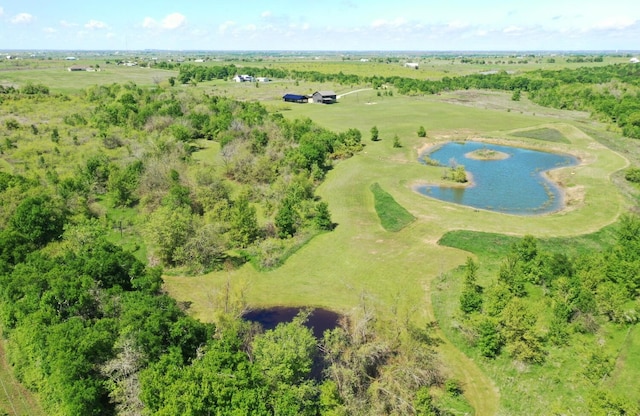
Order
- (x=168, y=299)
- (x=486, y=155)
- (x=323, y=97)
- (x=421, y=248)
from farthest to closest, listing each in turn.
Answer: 1. (x=323, y=97)
2. (x=486, y=155)
3. (x=421, y=248)
4. (x=168, y=299)

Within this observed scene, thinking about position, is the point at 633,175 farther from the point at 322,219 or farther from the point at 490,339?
the point at 490,339

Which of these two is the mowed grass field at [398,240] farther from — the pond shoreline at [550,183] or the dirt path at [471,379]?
the pond shoreline at [550,183]

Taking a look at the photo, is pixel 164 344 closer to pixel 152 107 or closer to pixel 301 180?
pixel 301 180

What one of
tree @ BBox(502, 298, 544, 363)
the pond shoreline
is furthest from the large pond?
tree @ BBox(502, 298, 544, 363)

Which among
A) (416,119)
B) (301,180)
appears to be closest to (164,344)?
(301,180)

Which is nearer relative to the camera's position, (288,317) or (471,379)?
(471,379)

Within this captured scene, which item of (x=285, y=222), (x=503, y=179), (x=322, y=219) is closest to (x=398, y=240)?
(x=322, y=219)

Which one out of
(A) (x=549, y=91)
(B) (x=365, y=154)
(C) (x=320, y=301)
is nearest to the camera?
(C) (x=320, y=301)
